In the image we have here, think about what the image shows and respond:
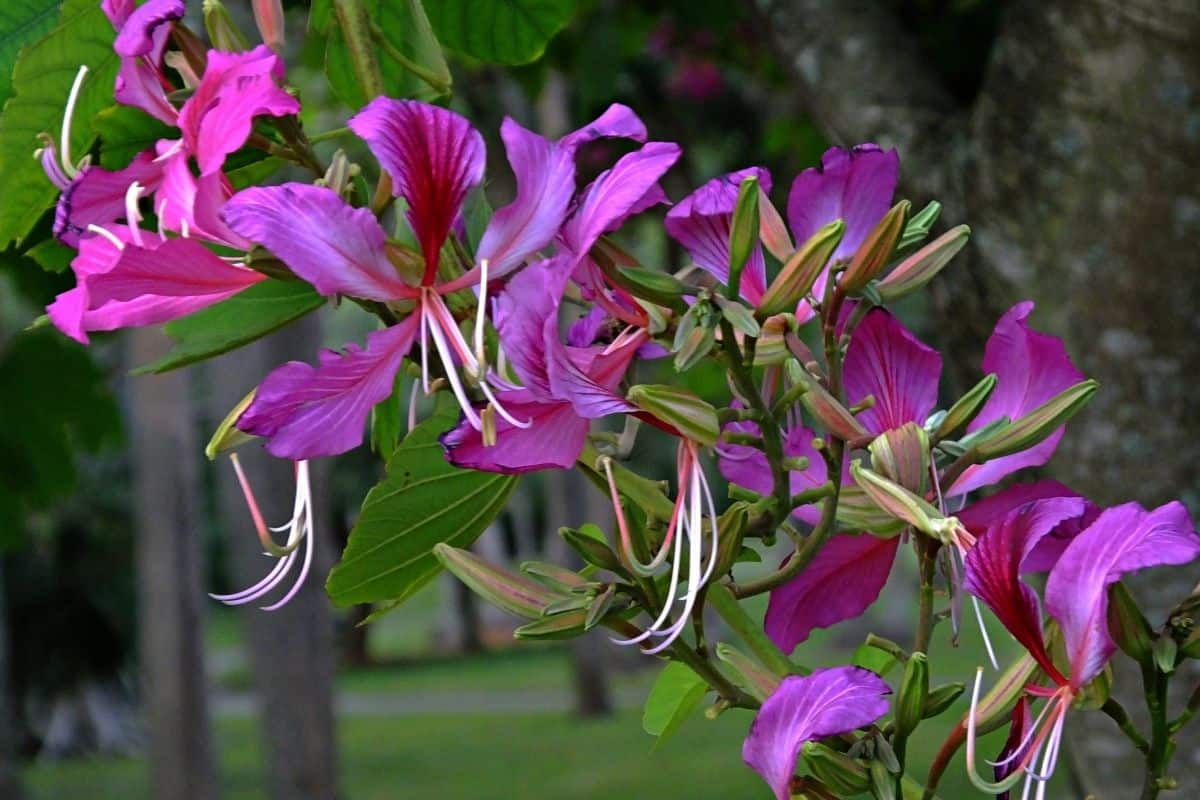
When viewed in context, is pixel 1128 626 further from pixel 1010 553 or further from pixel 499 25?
pixel 499 25

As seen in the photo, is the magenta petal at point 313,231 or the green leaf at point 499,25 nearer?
the magenta petal at point 313,231

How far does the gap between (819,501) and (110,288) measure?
0.29m

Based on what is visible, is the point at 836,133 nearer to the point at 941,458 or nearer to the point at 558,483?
the point at 941,458

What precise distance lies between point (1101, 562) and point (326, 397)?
11.5 inches

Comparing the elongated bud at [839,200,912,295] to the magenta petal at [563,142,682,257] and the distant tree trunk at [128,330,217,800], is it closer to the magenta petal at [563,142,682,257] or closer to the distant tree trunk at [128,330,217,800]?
the magenta petal at [563,142,682,257]

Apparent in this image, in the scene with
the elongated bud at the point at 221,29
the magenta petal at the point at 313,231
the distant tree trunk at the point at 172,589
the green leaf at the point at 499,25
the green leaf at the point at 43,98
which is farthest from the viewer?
the distant tree trunk at the point at 172,589

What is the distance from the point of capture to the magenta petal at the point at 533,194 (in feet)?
1.93

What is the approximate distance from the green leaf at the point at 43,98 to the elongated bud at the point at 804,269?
382 millimetres

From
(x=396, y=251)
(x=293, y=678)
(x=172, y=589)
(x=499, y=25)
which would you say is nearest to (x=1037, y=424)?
(x=396, y=251)

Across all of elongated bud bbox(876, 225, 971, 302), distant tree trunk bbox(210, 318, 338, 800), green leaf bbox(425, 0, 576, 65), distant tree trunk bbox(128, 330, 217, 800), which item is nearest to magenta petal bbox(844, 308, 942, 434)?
elongated bud bbox(876, 225, 971, 302)

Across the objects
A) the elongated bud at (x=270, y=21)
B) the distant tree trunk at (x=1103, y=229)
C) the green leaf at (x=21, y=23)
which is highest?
the elongated bud at (x=270, y=21)

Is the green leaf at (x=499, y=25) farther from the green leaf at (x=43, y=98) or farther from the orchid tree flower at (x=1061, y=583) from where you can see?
the orchid tree flower at (x=1061, y=583)

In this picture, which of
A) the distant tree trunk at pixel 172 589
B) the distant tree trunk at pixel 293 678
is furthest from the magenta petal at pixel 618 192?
the distant tree trunk at pixel 172 589

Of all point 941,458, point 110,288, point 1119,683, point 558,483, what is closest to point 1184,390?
point 1119,683
